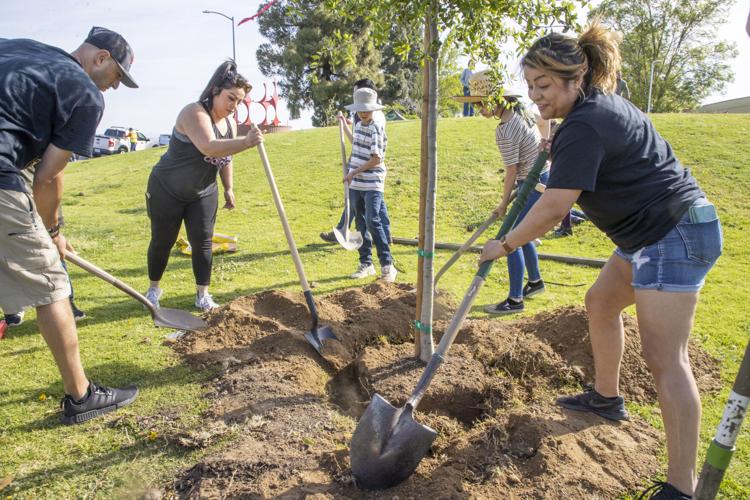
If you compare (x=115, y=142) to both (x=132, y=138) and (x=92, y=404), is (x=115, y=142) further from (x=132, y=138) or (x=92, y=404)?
(x=92, y=404)

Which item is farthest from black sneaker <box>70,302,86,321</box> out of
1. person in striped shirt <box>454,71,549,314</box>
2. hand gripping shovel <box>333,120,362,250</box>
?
person in striped shirt <box>454,71,549,314</box>

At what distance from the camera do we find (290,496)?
2.48 m

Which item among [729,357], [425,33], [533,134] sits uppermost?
[425,33]

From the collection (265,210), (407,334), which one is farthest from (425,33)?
(265,210)

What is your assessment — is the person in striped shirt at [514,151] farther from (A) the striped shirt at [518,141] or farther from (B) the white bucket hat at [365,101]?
(B) the white bucket hat at [365,101]

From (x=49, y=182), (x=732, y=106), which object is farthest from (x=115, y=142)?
(x=732, y=106)

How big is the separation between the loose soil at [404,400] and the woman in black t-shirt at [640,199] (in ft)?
1.83

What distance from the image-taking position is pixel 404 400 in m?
3.37

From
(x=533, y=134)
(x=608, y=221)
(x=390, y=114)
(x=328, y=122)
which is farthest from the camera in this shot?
(x=328, y=122)

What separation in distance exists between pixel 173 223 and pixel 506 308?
3.19 metres

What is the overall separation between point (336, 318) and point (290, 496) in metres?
2.28

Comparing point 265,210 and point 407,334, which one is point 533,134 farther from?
point 265,210

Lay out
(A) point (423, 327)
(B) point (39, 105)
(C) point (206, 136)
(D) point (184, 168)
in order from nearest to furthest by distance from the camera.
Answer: (B) point (39, 105)
(A) point (423, 327)
(C) point (206, 136)
(D) point (184, 168)

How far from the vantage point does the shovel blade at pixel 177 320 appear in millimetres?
4244
